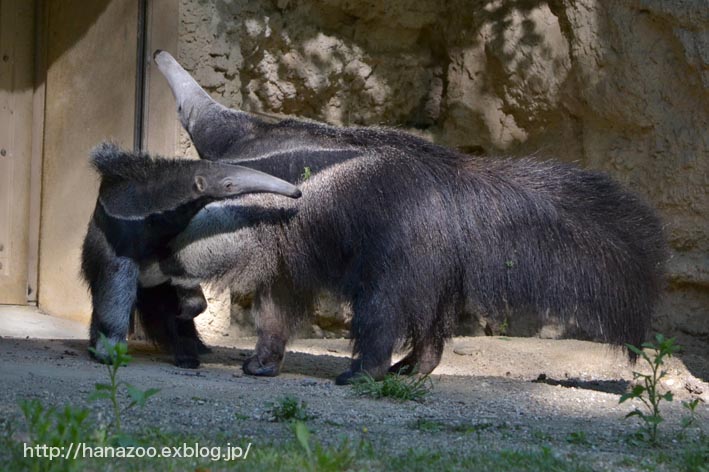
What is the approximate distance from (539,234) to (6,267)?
5724mm

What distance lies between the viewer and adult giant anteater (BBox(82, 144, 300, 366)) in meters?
6.58

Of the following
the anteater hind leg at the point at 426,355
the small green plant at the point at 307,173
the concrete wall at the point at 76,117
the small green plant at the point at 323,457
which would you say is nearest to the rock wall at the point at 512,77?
the concrete wall at the point at 76,117

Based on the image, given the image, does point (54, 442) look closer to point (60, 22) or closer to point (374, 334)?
point (374, 334)

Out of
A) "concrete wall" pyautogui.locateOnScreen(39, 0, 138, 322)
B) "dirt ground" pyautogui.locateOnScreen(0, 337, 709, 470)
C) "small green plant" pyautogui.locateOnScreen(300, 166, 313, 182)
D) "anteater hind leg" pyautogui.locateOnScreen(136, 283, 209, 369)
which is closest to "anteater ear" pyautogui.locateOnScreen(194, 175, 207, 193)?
"small green plant" pyautogui.locateOnScreen(300, 166, 313, 182)

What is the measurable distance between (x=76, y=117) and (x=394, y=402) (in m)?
5.41

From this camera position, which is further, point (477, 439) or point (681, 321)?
point (681, 321)

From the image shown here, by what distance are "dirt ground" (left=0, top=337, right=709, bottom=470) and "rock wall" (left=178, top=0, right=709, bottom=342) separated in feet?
5.62

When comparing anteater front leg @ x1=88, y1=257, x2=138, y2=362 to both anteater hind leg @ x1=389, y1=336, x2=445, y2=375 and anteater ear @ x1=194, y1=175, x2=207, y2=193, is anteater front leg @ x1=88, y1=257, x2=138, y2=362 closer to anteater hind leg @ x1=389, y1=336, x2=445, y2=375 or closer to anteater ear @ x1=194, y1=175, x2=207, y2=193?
anteater ear @ x1=194, y1=175, x2=207, y2=193

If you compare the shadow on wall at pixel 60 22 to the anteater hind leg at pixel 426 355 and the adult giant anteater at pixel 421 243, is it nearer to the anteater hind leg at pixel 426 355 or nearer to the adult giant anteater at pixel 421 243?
the adult giant anteater at pixel 421 243

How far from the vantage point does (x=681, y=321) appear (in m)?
9.12

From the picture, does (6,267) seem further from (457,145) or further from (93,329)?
(457,145)

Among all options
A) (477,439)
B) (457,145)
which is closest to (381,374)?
(477,439)

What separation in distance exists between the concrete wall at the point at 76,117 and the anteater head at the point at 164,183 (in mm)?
2288

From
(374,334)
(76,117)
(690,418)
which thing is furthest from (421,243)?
(76,117)
